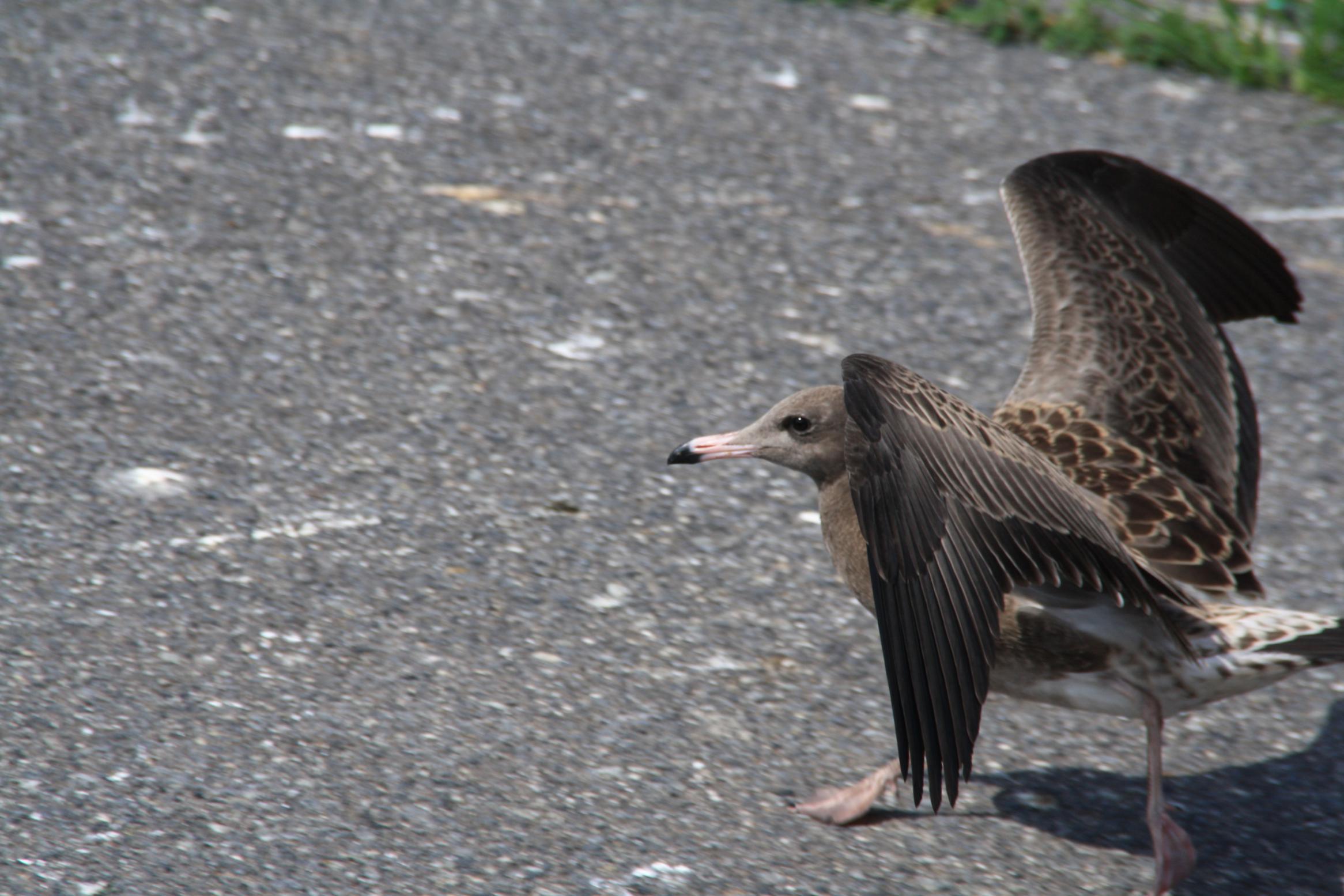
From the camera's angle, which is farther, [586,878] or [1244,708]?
[1244,708]

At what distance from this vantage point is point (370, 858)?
324 centimetres

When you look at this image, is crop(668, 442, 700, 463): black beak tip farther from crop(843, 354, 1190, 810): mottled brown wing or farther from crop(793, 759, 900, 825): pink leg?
crop(793, 759, 900, 825): pink leg

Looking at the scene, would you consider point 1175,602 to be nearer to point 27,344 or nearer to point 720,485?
point 720,485

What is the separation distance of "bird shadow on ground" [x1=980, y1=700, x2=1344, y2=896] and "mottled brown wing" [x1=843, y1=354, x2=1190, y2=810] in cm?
57

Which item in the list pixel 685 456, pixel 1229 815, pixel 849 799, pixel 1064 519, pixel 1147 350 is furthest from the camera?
pixel 1147 350

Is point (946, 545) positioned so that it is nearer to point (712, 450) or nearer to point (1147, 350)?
point (712, 450)

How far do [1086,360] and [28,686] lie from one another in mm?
2929

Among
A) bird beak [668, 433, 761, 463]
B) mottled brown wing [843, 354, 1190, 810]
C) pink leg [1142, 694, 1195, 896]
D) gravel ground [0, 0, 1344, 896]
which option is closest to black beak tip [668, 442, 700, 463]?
bird beak [668, 433, 761, 463]

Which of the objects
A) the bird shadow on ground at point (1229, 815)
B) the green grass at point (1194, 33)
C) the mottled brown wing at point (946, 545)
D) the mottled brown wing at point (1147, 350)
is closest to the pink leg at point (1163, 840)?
the bird shadow on ground at point (1229, 815)

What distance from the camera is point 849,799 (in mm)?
3674

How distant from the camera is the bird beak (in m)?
4.06

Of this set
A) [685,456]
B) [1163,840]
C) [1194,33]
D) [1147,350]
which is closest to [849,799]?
[1163,840]

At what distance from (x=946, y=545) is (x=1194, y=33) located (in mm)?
6031

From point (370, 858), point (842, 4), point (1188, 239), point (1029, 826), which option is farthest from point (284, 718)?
point (842, 4)
